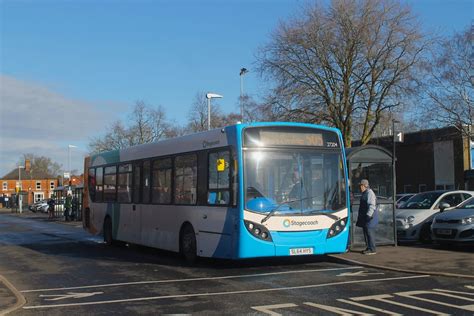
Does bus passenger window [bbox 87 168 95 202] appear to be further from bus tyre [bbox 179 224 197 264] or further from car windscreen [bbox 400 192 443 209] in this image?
car windscreen [bbox 400 192 443 209]

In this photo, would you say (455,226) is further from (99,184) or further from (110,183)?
(99,184)

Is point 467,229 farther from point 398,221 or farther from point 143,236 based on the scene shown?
point 143,236

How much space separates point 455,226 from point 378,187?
2.09m

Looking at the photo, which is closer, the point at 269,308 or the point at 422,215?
the point at 269,308

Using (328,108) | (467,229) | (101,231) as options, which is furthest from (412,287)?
(328,108)

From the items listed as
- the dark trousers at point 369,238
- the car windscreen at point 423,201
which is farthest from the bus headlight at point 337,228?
the car windscreen at point 423,201

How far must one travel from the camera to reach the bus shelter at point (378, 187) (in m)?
13.8

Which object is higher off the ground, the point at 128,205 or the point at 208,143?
the point at 208,143

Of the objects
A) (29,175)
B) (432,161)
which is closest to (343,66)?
(432,161)

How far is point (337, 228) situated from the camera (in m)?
11.4

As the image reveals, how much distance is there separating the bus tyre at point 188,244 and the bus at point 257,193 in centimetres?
2

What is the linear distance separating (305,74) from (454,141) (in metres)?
13.5

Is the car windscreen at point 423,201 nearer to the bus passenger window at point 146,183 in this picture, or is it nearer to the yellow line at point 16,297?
the bus passenger window at point 146,183

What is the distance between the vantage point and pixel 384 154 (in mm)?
14086
